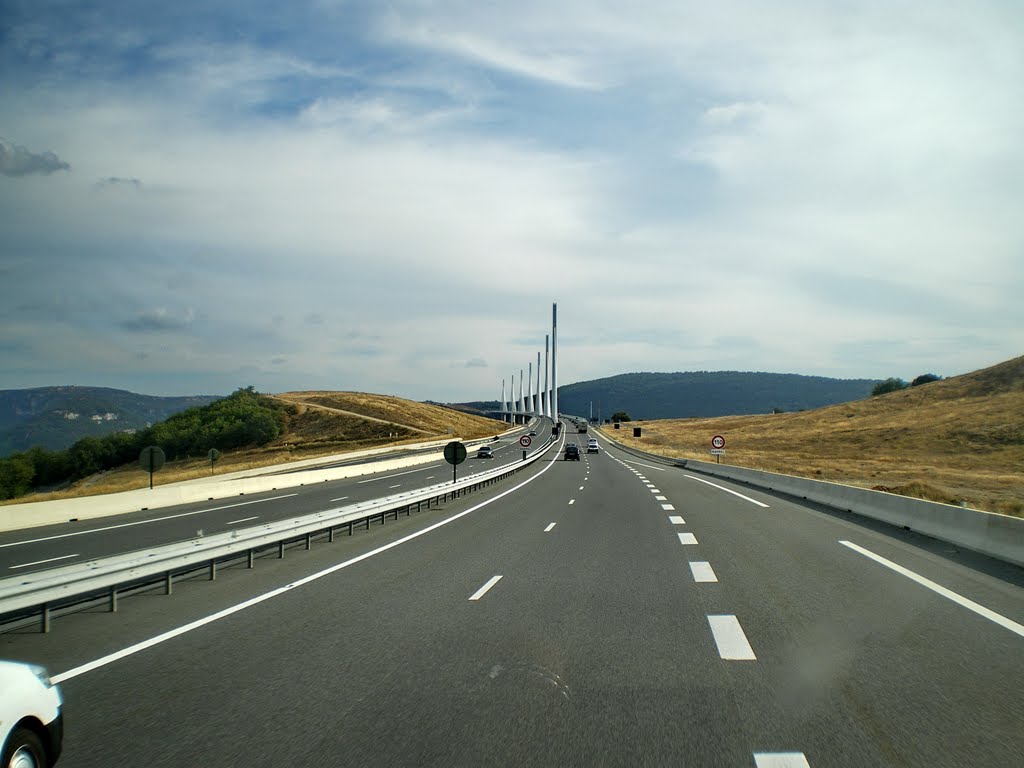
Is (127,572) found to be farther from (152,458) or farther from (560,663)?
(152,458)

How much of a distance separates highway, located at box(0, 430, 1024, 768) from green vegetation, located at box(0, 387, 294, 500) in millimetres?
120667

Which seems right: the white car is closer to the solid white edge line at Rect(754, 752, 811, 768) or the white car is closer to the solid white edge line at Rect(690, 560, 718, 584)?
the solid white edge line at Rect(754, 752, 811, 768)

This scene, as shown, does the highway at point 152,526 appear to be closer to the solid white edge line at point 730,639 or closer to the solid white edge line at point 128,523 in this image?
the solid white edge line at point 128,523

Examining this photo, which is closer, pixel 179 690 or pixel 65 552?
pixel 179 690

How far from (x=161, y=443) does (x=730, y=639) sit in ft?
446

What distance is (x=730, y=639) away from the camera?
8422mm

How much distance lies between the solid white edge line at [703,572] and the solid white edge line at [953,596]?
272 centimetres

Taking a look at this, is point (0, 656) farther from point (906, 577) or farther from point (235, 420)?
point (235, 420)

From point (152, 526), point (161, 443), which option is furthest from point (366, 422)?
point (152, 526)

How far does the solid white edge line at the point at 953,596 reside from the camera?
9.04 metres

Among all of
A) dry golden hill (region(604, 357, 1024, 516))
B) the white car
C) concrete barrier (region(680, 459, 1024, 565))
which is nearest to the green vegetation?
dry golden hill (region(604, 357, 1024, 516))

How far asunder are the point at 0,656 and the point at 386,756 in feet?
16.6

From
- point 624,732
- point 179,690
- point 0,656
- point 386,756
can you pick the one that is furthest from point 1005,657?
point 0,656

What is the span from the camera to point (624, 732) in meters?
5.72
